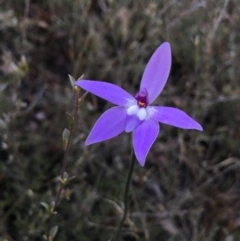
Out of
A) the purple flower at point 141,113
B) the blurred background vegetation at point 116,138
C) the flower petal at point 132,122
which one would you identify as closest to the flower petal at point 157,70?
the purple flower at point 141,113

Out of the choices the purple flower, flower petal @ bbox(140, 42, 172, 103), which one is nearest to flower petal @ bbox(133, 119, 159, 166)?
the purple flower

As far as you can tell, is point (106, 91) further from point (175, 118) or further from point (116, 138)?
point (116, 138)

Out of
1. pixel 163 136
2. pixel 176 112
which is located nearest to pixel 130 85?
pixel 163 136

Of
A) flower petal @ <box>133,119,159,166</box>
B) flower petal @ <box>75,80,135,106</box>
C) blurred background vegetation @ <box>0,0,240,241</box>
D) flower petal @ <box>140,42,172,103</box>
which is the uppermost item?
blurred background vegetation @ <box>0,0,240,241</box>

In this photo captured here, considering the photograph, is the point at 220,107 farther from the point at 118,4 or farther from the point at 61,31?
the point at 61,31

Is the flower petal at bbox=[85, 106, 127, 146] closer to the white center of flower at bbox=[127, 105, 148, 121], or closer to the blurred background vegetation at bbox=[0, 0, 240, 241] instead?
the white center of flower at bbox=[127, 105, 148, 121]

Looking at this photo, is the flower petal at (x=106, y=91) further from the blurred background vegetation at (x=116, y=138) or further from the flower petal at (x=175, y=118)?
the blurred background vegetation at (x=116, y=138)

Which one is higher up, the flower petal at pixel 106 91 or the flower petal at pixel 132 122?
the flower petal at pixel 106 91
